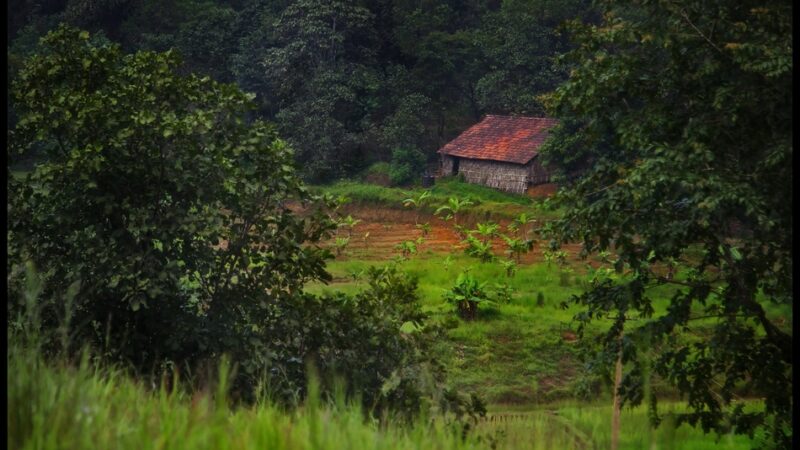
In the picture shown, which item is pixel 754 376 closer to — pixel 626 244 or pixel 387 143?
pixel 626 244

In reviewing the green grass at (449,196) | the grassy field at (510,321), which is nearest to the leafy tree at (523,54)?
the green grass at (449,196)

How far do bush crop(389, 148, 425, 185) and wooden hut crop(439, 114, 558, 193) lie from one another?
1.19 meters

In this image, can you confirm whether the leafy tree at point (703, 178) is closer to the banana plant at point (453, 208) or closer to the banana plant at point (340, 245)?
the banana plant at point (340, 245)

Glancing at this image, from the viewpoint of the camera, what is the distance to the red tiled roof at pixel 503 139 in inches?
1676

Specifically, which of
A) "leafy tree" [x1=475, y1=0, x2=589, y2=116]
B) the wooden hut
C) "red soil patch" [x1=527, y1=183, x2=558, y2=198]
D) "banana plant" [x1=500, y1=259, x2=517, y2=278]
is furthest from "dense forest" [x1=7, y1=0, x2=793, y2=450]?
"leafy tree" [x1=475, y1=0, x2=589, y2=116]

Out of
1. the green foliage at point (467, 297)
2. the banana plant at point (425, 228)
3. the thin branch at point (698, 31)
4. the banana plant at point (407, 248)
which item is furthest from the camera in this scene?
the banana plant at point (425, 228)

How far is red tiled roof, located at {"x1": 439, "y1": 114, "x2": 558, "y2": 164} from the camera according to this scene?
4257 centimetres

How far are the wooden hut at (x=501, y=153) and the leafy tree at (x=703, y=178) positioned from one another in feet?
103

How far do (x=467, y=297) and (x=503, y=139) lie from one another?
2305 centimetres

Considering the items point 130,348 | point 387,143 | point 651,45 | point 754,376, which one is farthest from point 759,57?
point 387,143

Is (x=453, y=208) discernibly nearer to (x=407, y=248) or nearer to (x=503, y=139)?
(x=407, y=248)

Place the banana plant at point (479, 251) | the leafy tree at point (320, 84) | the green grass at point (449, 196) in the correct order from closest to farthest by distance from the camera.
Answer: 1. the banana plant at point (479, 251)
2. the green grass at point (449, 196)
3. the leafy tree at point (320, 84)

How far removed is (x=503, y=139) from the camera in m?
43.9

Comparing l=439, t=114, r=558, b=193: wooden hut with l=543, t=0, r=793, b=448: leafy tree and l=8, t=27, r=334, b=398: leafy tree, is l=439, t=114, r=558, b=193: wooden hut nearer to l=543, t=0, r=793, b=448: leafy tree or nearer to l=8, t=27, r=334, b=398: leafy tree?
l=543, t=0, r=793, b=448: leafy tree
